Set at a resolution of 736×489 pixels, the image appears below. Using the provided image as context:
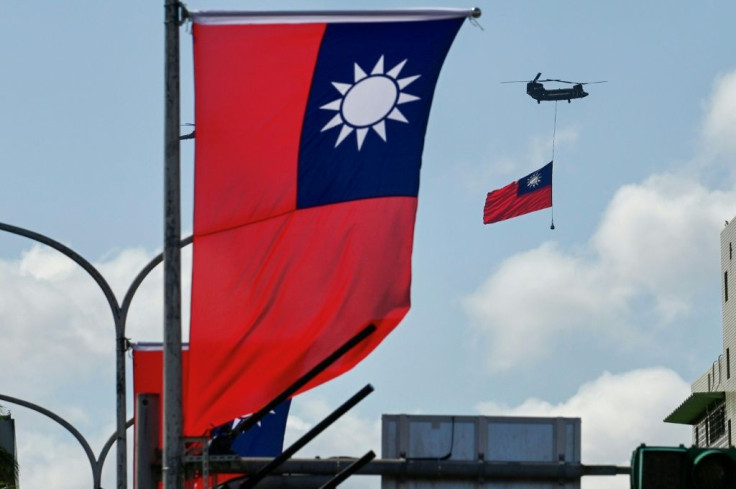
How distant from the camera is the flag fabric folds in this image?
6028 centimetres

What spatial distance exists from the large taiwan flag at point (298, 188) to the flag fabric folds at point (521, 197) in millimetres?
44428

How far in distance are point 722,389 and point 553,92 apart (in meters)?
56.9

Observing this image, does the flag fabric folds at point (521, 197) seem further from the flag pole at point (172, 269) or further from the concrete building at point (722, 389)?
the flag pole at point (172, 269)

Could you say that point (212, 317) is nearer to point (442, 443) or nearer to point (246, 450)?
point (442, 443)

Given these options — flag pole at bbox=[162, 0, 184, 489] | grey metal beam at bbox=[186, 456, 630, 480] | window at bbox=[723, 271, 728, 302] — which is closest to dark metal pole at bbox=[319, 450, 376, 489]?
grey metal beam at bbox=[186, 456, 630, 480]

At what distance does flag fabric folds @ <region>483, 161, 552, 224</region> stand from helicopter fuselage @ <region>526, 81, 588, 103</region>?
84.1 m

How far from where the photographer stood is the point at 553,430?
55.5ft

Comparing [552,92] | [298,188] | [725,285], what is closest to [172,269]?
[298,188]

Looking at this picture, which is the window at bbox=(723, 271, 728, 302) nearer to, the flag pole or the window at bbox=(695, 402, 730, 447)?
the window at bbox=(695, 402, 730, 447)

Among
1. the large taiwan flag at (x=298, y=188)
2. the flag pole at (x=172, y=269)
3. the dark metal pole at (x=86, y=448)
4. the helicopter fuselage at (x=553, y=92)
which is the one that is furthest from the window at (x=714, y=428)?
the flag pole at (x=172, y=269)

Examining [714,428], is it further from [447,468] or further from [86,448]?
[447,468]

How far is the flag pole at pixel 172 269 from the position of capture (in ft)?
46.1

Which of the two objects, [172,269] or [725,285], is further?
[725,285]

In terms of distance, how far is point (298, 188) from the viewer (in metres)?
15.0
